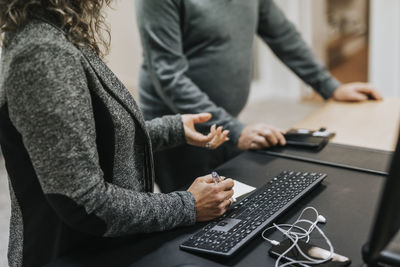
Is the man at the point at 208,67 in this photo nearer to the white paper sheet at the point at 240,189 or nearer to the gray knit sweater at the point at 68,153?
the white paper sheet at the point at 240,189

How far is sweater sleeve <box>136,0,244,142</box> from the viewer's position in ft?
4.58

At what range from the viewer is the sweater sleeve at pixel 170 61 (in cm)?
140

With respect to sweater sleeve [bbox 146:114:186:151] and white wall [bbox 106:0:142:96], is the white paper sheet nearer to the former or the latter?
sweater sleeve [bbox 146:114:186:151]

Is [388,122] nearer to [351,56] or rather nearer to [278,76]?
[278,76]

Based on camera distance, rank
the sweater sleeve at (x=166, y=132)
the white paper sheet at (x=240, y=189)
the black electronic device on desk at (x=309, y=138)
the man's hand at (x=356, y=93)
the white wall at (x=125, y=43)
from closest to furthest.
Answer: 1. the white paper sheet at (x=240, y=189)
2. the sweater sleeve at (x=166, y=132)
3. the black electronic device on desk at (x=309, y=138)
4. the man's hand at (x=356, y=93)
5. the white wall at (x=125, y=43)

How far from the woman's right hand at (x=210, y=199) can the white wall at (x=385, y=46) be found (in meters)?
2.98

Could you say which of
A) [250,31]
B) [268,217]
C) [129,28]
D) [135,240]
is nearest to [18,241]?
[135,240]

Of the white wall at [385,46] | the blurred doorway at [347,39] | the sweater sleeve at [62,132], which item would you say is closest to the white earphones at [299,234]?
the sweater sleeve at [62,132]

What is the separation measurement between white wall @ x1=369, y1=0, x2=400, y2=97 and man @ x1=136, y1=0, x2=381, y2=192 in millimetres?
1910

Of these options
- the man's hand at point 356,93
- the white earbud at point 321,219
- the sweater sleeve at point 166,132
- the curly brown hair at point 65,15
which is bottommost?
the white earbud at point 321,219

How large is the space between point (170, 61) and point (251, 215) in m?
0.71

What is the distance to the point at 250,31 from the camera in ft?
5.30

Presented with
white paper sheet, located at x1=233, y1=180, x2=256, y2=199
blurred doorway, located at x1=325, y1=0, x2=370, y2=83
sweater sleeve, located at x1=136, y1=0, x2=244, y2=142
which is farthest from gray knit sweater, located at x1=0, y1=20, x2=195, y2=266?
blurred doorway, located at x1=325, y1=0, x2=370, y2=83

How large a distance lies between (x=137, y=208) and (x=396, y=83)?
319cm
